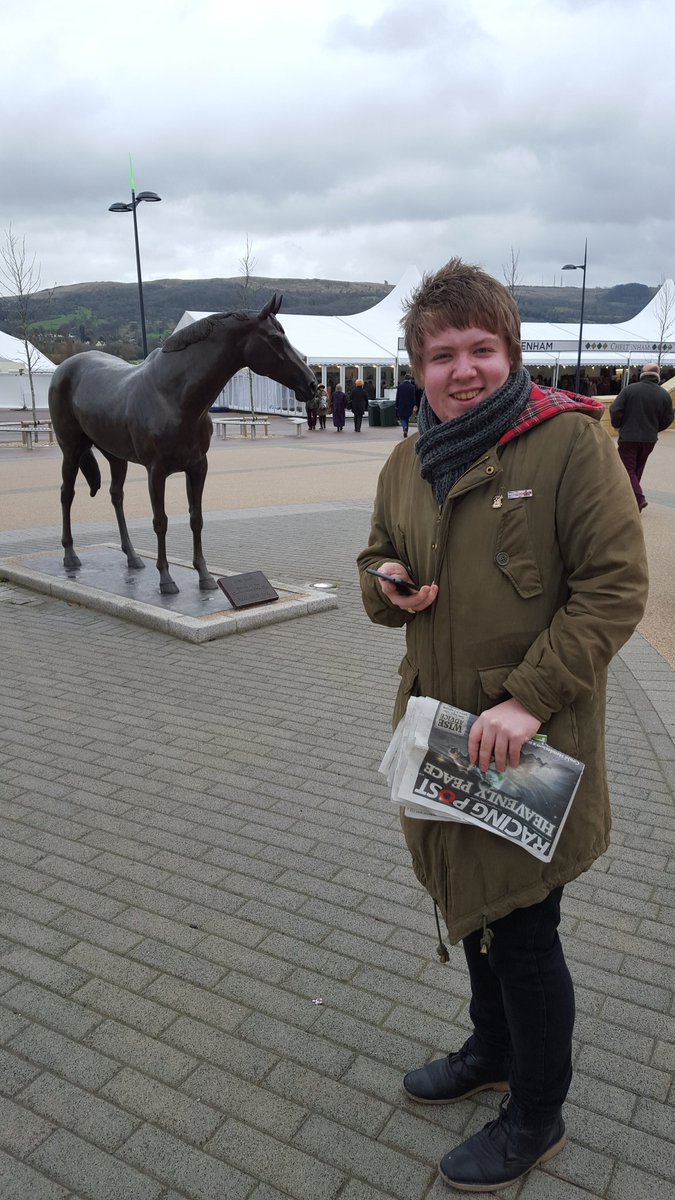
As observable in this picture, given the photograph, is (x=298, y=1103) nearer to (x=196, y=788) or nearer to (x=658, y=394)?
(x=196, y=788)

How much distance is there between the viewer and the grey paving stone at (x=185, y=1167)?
76.8 inches

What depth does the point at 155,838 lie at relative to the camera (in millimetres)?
3463

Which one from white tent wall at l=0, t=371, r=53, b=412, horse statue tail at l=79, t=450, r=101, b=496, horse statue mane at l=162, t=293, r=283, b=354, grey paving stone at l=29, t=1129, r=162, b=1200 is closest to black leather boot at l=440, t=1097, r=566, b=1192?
grey paving stone at l=29, t=1129, r=162, b=1200

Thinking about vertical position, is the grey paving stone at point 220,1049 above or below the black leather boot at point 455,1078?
below

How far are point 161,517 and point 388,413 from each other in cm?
2255

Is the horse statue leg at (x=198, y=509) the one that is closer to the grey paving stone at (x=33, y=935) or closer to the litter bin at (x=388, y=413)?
the grey paving stone at (x=33, y=935)

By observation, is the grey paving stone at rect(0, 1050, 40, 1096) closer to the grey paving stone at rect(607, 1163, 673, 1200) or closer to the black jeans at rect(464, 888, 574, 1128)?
the black jeans at rect(464, 888, 574, 1128)

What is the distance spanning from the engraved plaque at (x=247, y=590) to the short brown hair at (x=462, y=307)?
4767 millimetres

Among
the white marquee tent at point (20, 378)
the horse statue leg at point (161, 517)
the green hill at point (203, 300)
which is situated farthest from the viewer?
the green hill at point (203, 300)

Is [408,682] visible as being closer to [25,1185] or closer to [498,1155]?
[498,1155]

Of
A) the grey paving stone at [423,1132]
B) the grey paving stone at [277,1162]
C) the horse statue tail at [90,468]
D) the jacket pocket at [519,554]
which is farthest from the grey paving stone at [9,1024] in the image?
the horse statue tail at [90,468]

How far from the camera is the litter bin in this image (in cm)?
2819

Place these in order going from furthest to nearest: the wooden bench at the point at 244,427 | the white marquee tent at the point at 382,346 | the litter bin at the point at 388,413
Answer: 1. the white marquee tent at the point at 382,346
2. the litter bin at the point at 388,413
3. the wooden bench at the point at 244,427

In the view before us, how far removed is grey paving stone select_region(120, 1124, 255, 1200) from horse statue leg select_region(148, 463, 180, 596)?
468 centimetres
